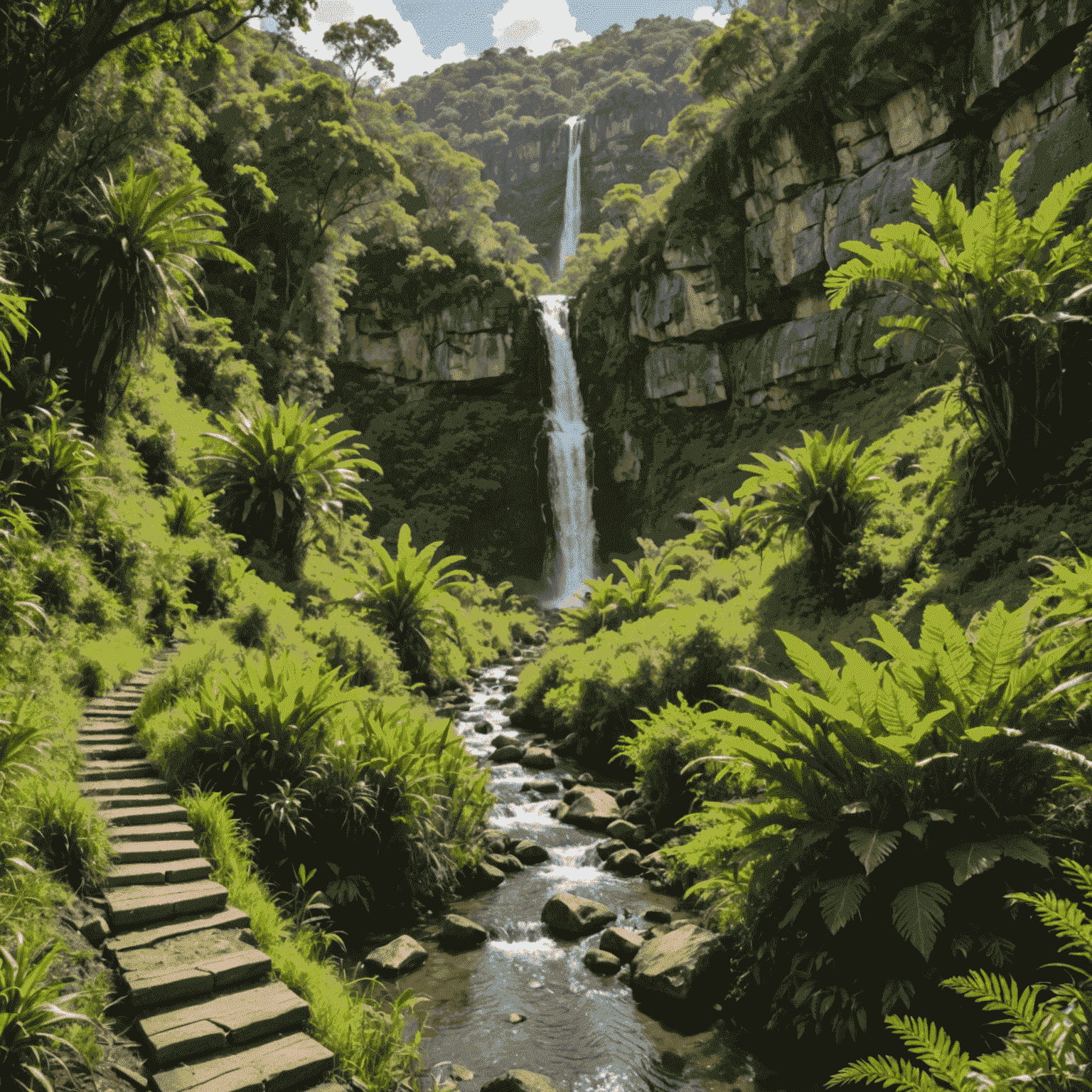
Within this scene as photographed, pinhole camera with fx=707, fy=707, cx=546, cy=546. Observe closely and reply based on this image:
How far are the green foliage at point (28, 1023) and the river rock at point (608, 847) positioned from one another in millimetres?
4678

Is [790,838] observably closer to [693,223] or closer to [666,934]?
[666,934]

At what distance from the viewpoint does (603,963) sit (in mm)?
4723

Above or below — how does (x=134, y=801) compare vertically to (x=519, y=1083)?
above

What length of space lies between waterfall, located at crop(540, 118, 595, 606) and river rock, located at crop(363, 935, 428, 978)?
22.2 metres

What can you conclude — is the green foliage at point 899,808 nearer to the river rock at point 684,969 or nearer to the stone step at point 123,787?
the river rock at point 684,969

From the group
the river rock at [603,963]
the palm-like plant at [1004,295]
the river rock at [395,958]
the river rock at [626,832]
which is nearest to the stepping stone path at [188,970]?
the river rock at [395,958]

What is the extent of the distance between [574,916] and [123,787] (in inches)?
128

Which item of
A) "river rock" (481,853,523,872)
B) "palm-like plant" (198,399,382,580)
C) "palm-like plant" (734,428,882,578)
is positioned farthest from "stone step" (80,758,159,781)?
"palm-like plant" (734,428,882,578)

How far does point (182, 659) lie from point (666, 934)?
4562 mm

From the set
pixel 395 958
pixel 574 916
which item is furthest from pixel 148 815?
pixel 574 916

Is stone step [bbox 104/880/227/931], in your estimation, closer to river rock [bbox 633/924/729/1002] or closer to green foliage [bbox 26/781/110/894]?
green foliage [bbox 26/781/110/894]

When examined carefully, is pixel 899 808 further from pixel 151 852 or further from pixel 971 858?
pixel 151 852

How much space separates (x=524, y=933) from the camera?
5246mm

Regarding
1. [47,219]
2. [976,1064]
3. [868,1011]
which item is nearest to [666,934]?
[868,1011]
